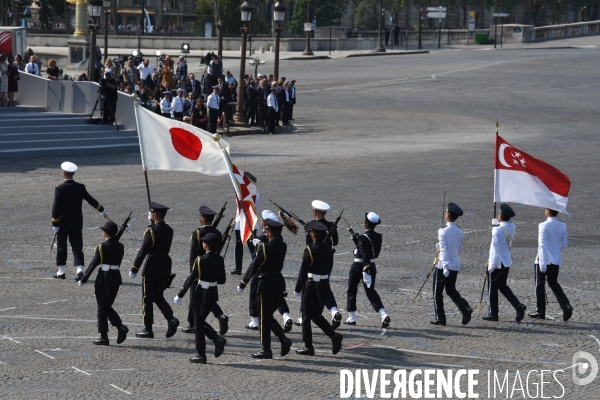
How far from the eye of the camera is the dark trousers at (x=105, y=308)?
11188 mm

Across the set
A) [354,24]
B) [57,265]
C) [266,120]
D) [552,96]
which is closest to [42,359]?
[57,265]

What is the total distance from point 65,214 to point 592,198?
12136 mm

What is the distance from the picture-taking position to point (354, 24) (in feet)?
334

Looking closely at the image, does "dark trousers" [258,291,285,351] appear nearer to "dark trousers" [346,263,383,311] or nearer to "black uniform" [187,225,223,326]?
"black uniform" [187,225,223,326]

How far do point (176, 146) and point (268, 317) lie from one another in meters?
3.16

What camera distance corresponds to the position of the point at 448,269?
12.4 meters

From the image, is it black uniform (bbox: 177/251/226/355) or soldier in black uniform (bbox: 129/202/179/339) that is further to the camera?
soldier in black uniform (bbox: 129/202/179/339)

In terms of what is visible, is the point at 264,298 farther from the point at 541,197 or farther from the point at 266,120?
the point at 266,120

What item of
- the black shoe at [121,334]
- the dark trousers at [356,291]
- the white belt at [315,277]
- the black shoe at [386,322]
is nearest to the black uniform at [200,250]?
the black shoe at [121,334]

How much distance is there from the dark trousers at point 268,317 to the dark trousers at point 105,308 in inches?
66.1

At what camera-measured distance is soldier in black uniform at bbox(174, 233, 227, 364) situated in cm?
1065

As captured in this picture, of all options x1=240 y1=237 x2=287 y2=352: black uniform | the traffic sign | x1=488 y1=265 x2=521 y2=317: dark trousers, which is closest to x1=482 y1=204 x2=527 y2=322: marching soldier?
x1=488 y1=265 x2=521 y2=317: dark trousers

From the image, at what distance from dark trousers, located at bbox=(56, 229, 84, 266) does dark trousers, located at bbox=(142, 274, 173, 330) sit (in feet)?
10.6

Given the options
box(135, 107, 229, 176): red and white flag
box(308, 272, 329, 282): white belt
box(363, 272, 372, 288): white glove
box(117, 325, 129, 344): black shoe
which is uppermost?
box(135, 107, 229, 176): red and white flag
